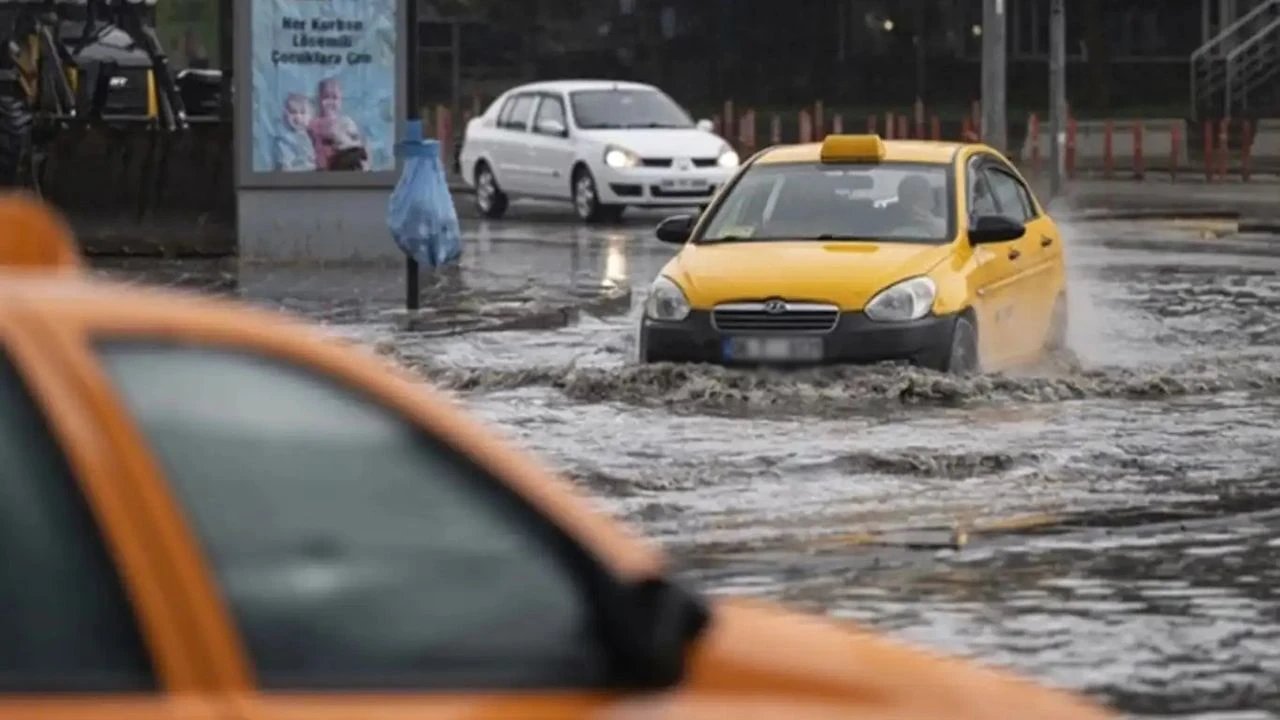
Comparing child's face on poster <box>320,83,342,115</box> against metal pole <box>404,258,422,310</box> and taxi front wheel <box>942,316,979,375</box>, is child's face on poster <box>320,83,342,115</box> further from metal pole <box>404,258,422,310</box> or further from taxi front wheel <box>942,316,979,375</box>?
taxi front wheel <box>942,316,979,375</box>

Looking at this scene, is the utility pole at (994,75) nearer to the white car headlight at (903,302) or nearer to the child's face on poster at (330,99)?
the child's face on poster at (330,99)

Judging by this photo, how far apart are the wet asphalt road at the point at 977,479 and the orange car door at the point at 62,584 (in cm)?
533

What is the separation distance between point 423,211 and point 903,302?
17.0 ft

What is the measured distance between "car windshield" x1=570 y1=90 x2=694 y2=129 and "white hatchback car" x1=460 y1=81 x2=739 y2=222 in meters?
0.01

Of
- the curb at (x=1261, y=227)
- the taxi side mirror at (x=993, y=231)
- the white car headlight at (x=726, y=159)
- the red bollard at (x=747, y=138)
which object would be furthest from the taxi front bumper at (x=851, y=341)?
the red bollard at (x=747, y=138)

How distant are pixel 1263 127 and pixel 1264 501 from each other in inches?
1616

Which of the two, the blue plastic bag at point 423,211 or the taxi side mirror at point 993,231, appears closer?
the taxi side mirror at point 993,231

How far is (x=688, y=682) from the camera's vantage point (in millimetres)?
3732

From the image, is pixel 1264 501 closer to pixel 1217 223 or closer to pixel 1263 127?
pixel 1217 223

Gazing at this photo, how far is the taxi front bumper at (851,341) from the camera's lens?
603 inches

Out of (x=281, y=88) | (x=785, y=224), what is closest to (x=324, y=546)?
(x=785, y=224)

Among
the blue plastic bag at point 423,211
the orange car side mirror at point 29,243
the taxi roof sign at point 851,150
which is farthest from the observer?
the blue plastic bag at point 423,211

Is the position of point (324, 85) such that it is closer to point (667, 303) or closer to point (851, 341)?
point (667, 303)

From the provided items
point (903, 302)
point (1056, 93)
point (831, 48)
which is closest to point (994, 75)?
point (1056, 93)
